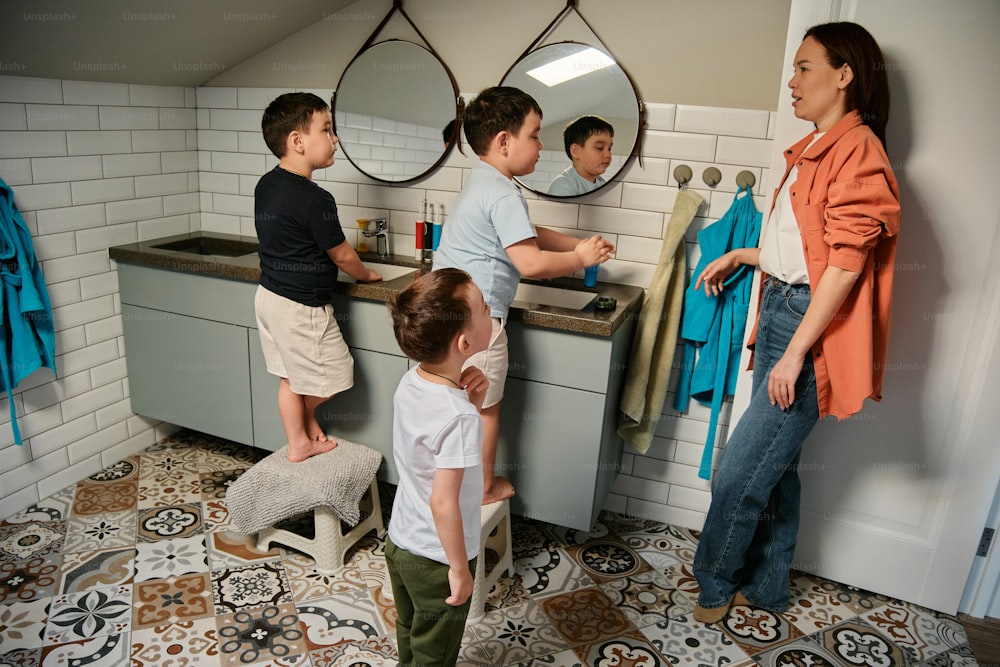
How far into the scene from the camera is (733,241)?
222 centimetres

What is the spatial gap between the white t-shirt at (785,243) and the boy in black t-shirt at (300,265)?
46.0 inches

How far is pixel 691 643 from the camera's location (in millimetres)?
2010

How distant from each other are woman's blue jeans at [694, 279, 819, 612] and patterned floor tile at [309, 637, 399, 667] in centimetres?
90

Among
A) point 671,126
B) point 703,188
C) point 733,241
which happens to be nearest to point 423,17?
point 671,126

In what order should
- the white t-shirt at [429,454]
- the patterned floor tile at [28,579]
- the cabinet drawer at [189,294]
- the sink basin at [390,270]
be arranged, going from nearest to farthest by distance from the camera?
the white t-shirt at [429,454]
the patterned floor tile at [28,579]
the cabinet drawer at [189,294]
the sink basin at [390,270]

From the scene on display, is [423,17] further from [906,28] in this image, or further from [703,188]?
[906,28]

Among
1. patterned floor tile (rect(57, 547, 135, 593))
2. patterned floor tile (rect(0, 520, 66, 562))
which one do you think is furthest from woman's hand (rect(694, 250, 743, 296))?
patterned floor tile (rect(0, 520, 66, 562))

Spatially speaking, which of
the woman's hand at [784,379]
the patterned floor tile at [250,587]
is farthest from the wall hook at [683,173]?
the patterned floor tile at [250,587]

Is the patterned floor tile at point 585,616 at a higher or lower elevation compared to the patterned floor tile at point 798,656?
lower

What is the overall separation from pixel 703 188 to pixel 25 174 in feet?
7.06

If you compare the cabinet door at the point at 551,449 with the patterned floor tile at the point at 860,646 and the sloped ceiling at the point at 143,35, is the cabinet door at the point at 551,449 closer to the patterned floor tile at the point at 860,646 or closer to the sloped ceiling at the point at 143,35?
the patterned floor tile at the point at 860,646

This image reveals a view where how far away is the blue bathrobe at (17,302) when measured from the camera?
2234 mm

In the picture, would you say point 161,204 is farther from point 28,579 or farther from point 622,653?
point 622,653

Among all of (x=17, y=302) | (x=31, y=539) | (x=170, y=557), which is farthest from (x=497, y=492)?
(x=17, y=302)
